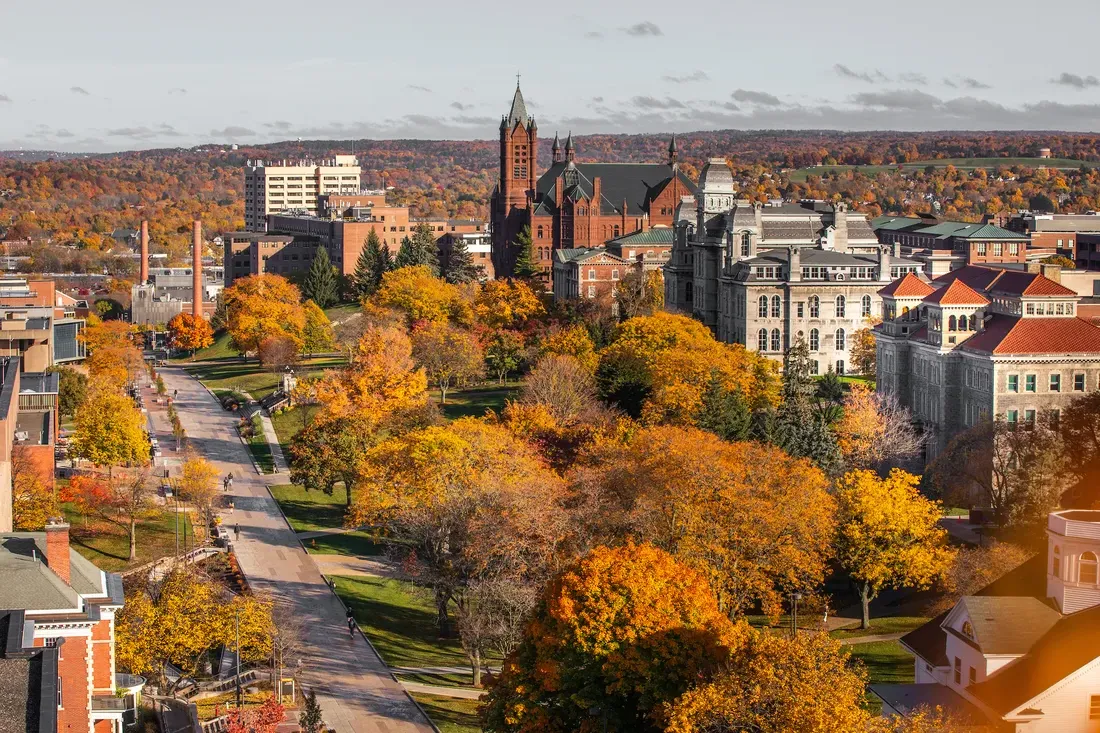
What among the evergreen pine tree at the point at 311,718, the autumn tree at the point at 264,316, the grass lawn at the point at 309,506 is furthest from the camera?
the autumn tree at the point at 264,316

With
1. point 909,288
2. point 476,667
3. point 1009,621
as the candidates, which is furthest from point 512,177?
point 1009,621

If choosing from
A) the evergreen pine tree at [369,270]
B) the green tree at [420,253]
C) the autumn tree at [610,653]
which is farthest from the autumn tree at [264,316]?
the autumn tree at [610,653]

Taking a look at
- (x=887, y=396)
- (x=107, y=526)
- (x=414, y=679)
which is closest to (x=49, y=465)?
(x=107, y=526)

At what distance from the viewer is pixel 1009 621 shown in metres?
40.0

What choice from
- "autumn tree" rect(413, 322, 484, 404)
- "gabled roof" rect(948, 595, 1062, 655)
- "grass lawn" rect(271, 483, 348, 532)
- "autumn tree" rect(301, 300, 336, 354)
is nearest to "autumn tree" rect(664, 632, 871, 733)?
"gabled roof" rect(948, 595, 1062, 655)

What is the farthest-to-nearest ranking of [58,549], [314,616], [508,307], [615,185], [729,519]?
[615,185]
[508,307]
[314,616]
[729,519]
[58,549]

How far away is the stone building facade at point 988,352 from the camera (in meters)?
82.3

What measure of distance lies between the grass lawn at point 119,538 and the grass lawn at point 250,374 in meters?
40.3

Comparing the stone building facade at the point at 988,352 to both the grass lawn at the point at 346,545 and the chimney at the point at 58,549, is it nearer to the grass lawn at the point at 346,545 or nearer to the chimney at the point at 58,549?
the grass lawn at the point at 346,545

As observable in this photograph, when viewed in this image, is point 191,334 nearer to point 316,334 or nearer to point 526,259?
point 316,334

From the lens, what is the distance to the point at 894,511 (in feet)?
199

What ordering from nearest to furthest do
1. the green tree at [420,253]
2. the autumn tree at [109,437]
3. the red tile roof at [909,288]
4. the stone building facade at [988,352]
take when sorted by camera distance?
the stone building facade at [988,352], the autumn tree at [109,437], the red tile roof at [909,288], the green tree at [420,253]

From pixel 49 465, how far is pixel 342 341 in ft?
175

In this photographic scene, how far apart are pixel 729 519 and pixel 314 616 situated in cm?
1559
